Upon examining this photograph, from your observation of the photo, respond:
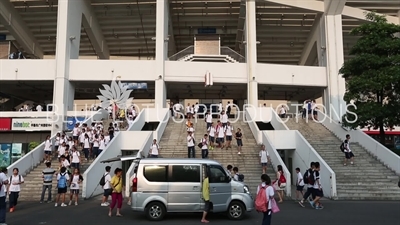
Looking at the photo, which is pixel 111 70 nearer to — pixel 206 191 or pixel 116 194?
pixel 116 194

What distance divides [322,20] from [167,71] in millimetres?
13126

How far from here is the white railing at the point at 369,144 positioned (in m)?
13.9

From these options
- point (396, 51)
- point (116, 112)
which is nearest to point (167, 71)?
point (116, 112)

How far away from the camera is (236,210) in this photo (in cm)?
826

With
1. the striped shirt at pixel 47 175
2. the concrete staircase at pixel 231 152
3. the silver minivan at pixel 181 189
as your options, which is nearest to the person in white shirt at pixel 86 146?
the concrete staircase at pixel 231 152

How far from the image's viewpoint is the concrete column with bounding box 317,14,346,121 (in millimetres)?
25987

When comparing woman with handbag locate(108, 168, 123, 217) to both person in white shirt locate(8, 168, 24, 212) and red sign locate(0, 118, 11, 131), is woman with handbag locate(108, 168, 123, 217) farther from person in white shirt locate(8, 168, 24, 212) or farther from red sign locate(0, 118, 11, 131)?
red sign locate(0, 118, 11, 131)

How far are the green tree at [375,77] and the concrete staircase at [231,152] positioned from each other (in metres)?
4.86

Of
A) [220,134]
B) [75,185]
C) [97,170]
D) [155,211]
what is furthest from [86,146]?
[155,211]

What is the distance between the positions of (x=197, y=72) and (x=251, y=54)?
4.27 metres

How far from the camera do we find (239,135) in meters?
15.1

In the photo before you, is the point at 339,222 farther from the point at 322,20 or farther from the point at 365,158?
the point at 322,20

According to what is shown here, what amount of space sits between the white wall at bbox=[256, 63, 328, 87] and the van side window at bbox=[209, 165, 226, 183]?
17872mm

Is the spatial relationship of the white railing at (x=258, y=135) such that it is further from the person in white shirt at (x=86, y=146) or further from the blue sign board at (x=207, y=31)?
the blue sign board at (x=207, y=31)
